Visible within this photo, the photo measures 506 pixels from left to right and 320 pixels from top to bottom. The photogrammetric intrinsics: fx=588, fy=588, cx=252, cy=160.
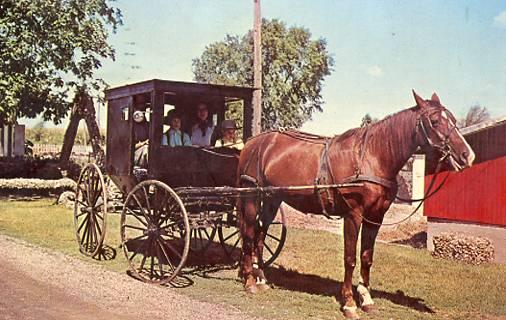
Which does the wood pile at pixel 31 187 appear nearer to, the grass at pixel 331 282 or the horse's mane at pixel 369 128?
the grass at pixel 331 282

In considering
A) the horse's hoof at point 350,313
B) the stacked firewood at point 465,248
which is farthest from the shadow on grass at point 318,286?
the stacked firewood at point 465,248

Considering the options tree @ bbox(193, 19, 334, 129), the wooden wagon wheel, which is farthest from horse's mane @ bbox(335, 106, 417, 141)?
tree @ bbox(193, 19, 334, 129)

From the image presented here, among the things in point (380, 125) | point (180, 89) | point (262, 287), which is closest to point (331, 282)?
point (262, 287)

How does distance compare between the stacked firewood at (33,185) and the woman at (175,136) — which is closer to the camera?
the woman at (175,136)

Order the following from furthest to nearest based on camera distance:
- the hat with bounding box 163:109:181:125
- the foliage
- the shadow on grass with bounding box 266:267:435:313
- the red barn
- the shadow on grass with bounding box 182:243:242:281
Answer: the foliage, the red barn, the hat with bounding box 163:109:181:125, the shadow on grass with bounding box 182:243:242:281, the shadow on grass with bounding box 266:267:435:313

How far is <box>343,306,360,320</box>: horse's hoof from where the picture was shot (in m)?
6.74

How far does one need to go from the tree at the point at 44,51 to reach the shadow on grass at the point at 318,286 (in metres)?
14.8

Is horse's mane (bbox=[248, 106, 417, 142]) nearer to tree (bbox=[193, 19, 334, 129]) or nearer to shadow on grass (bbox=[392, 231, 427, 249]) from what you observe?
shadow on grass (bbox=[392, 231, 427, 249])

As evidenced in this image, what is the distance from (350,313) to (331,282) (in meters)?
2.15

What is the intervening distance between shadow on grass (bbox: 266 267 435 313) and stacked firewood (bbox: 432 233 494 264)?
370 cm

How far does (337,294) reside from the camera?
8.00 m

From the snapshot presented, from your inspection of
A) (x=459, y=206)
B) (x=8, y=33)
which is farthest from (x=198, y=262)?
(x=8, y=33)

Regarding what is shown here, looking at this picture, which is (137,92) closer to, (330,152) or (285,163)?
(285,163)

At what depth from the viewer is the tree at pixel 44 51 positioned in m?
21.4
